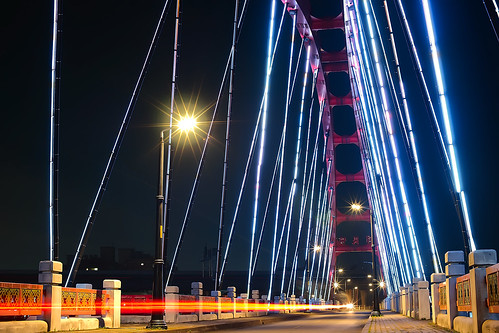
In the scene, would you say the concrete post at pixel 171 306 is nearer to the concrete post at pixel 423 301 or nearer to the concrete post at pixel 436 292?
the concrete post at pixel 423 301

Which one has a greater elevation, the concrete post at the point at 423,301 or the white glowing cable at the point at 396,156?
the white glowing cable at the point at 396,156

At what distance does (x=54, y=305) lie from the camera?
51.8ft

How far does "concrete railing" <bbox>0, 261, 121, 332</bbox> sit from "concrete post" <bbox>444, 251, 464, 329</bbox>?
9034mm

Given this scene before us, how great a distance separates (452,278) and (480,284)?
13.4 ft

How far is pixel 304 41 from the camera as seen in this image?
172ft

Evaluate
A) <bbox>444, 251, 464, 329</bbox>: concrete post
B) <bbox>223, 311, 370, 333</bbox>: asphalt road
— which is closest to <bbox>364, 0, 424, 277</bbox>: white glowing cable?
<bbox>223, 311, 370, 333</bbox>: asphalt road

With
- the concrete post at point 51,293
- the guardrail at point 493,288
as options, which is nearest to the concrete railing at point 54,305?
the concrete post at point 51,293

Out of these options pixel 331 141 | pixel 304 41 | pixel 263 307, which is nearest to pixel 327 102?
pixel 331 141

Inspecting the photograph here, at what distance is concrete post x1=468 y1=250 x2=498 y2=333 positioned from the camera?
11.6 meters

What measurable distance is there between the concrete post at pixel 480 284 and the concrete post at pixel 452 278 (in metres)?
A: 3.74

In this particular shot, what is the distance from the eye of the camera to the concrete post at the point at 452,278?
15.6 m

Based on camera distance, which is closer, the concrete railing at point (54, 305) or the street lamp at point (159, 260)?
the concrete railing at point (54, 305)

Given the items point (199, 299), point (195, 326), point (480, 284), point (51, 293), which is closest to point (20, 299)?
point (51, 293)

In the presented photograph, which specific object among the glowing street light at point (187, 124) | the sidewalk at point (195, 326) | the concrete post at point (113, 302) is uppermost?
the glowing street light at point (187, 124)
